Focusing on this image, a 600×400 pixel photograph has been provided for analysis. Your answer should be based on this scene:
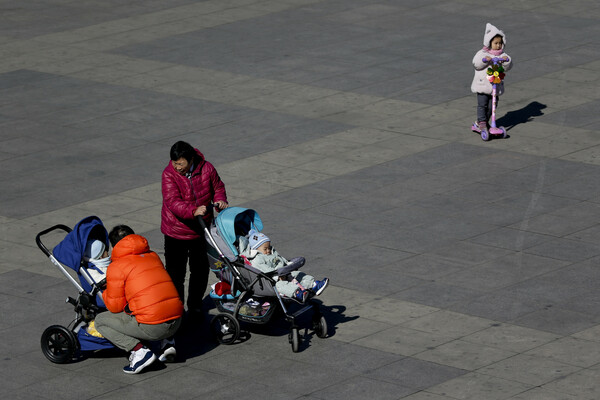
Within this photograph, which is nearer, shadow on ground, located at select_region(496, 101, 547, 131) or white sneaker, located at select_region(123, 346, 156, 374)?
white sneaker, located at select_region(123, 346, 156, 374)

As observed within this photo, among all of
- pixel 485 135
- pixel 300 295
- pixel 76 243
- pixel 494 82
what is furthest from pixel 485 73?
pixel 76 243

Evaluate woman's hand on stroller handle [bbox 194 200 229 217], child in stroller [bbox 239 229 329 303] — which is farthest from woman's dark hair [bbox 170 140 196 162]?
child in stroller [bbox 239 229 329 303]

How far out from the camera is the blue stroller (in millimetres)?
10000

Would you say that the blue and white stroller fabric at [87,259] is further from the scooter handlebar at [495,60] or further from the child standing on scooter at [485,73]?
the scooter handlebar at [495,60]

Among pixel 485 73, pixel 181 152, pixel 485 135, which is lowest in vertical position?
pixel 485 135

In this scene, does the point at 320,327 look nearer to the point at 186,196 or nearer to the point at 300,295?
the point at 300,295

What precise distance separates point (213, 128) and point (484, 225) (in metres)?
5.19

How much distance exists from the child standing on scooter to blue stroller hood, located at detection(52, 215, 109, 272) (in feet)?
24.0

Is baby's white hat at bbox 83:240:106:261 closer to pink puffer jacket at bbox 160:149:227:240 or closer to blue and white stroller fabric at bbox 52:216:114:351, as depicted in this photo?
blue and white stroller fabric at bbox 52:216:114:351

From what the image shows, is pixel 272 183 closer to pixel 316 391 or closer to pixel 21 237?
pixel 21 237

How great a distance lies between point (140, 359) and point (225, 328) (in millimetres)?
954

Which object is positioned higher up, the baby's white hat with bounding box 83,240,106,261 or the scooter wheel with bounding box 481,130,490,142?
the baby's white hat with bounding box 83,240,106,261

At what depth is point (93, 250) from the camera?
33.6 feet

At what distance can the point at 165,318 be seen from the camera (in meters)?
9.77
